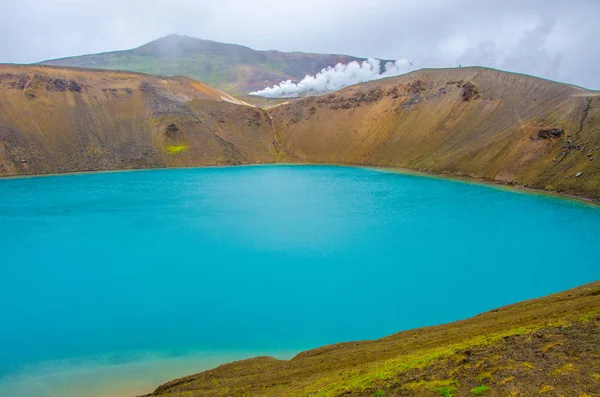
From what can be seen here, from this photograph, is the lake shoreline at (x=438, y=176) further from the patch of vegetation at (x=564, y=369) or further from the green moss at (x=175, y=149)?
the patch of vegetation at (x=564, y=369)

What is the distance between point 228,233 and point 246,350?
1610 cm

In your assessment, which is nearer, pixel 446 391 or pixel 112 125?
pixel 446 391

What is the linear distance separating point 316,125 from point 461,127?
31.4m

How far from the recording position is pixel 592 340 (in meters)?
8.20

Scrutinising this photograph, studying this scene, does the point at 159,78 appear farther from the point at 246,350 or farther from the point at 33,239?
the point at 246,350

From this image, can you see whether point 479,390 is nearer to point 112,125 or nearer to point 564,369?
point 564,369

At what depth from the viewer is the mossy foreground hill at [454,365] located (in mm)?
7188

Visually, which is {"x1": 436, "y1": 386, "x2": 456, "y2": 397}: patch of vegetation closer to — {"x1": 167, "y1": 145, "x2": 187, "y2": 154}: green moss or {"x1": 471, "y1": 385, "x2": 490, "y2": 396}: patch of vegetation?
{"x1": 471, "y1": 385, "x2": 490, "y2": 396}: patch of vegetation

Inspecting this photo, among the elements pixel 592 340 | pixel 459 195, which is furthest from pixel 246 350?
pixel 459 195

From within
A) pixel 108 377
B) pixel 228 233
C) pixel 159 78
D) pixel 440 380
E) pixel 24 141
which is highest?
pixel 159 78

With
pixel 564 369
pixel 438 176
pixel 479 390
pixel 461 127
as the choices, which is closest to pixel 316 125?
pixel 461 127

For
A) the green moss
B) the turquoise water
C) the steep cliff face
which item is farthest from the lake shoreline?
the green moss

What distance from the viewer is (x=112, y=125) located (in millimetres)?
79562

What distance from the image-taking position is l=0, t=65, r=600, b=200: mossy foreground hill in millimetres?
54562
